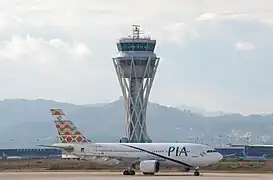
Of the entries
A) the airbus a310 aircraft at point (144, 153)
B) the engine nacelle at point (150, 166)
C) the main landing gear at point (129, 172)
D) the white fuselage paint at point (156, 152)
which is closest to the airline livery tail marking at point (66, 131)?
the airbus a310 aircraft at point (144, 153)

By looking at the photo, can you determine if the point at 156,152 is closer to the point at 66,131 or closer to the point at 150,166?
the point at 150,166

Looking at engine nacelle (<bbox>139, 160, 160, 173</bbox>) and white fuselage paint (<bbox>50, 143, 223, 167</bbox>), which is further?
white fuselage paint (<bbox>50, 143, 223, 167</bbox>)

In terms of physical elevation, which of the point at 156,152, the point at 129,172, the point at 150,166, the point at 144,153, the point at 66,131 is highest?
the point at 66,131

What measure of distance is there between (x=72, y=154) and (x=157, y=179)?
24730 millimetres

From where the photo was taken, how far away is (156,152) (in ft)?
333

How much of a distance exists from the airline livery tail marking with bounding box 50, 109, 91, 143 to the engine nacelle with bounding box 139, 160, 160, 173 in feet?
30.5

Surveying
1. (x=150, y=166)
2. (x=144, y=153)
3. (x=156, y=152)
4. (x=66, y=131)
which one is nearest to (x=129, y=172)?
(x=150, y=166)

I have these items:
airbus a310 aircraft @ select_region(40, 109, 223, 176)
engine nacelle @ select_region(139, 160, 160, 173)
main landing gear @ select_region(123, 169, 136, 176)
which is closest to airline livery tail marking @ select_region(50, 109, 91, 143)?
airbus a310 aircraft @ select_region(40, 109, 223, 176)

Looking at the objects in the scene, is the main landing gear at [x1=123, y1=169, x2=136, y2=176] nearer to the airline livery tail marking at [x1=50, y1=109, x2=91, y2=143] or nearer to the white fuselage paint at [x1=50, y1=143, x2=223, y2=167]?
the white fuselage paint at [x1=50, y1=143, x2=223, y2=167]

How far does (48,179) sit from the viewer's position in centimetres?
8119

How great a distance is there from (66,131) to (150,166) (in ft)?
45.5

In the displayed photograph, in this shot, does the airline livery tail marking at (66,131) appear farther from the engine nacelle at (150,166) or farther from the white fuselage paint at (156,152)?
the engine nacelle at (150,166)

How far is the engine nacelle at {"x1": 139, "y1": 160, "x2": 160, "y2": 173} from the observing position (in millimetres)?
98000

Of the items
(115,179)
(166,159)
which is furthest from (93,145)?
(115,179)
